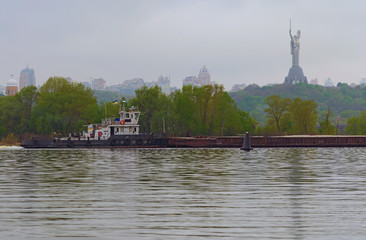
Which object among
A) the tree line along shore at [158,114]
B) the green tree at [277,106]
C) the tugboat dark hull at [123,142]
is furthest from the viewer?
the green tree at [277,106]

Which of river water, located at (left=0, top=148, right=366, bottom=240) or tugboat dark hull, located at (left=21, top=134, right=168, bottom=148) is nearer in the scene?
river water, located at (left=0, top=148, right=366, bottom=240)

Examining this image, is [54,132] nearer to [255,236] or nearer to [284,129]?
[284,129]

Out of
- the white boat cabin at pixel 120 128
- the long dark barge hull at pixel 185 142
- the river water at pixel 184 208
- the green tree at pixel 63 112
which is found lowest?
the river water at pixel 184 208

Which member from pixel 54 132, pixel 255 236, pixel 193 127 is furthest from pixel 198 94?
pixel 255 236

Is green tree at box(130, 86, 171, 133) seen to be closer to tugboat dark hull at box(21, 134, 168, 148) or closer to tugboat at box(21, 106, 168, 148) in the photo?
tugboat at box(21, 106, 168, 148)

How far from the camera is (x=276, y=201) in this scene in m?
26.9

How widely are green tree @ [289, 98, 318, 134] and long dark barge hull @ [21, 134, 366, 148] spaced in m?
22.5

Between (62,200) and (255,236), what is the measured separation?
1190 centimetres

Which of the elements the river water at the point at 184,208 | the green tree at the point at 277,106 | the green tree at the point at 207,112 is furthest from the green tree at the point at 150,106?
the river water at the point at 184,208

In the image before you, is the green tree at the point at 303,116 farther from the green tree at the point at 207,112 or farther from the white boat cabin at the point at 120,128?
the white boat cabin at the point at 120,128

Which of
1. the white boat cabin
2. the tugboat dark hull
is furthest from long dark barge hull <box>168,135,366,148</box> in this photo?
the white boat cabin

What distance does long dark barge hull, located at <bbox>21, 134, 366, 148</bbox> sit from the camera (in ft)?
390

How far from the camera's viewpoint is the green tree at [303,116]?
153 metres

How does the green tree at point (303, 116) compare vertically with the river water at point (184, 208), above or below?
above
